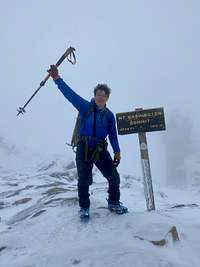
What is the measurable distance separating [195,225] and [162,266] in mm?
2978

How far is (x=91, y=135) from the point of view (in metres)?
10.1

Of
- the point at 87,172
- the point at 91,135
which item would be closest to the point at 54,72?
the point at 91,135

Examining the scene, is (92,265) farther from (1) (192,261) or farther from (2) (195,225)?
(2) (195,225)

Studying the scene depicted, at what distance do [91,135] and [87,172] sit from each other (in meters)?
0.88

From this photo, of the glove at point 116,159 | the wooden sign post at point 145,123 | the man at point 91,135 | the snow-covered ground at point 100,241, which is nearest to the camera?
the snow-covered ground at point 100,241

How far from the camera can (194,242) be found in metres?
8.90

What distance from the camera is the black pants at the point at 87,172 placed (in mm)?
10133

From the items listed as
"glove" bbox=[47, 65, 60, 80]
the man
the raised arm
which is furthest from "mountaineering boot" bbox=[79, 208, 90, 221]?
"glove" bbox=[47, 65, 60, 80]

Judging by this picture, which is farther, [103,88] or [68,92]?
A: [103,88]

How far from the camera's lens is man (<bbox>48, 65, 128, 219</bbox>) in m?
10.1

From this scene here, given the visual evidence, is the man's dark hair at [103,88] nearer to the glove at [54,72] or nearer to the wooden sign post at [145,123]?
the glove at [54,72]

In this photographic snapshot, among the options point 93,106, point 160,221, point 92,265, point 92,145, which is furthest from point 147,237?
point 93,106

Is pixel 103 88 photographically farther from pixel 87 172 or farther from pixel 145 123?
pixel 145 123

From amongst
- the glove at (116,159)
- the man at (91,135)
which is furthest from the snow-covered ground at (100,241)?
the glove at (116,159)
